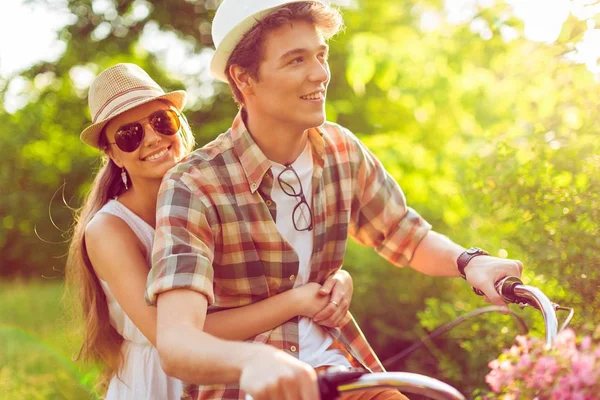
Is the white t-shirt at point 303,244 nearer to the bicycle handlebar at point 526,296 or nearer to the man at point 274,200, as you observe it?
the man at point 274,200

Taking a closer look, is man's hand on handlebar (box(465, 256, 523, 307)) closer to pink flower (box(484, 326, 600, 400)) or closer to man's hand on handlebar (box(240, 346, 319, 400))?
pink flower (box(484, 326, 600, 400))

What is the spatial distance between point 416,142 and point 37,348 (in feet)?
13.7

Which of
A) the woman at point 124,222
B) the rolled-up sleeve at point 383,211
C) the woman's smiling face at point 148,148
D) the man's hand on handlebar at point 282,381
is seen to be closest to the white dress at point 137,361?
the woman at point 124,222

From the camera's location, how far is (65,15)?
28.8ft

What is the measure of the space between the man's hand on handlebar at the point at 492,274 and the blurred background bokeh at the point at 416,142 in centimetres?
70

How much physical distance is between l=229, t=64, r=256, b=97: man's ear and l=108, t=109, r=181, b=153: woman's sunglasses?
46 centimetres

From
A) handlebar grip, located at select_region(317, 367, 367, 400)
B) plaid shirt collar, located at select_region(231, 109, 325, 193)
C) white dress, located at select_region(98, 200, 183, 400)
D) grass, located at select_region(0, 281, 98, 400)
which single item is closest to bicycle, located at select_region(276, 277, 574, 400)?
handlebar grip, located at select_region(317, 367, 367, 400)

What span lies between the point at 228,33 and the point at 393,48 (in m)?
3.18

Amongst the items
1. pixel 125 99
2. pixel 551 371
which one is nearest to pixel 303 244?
pixel 125 99

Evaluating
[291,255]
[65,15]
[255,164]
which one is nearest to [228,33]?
[255,164]

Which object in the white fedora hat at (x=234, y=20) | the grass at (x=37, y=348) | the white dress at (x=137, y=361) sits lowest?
the grass at (x=37, y=348)

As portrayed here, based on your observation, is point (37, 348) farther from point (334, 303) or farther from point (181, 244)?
point (181, 244)

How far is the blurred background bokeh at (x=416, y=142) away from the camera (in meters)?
3.49

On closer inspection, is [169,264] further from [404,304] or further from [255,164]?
[404,304]
